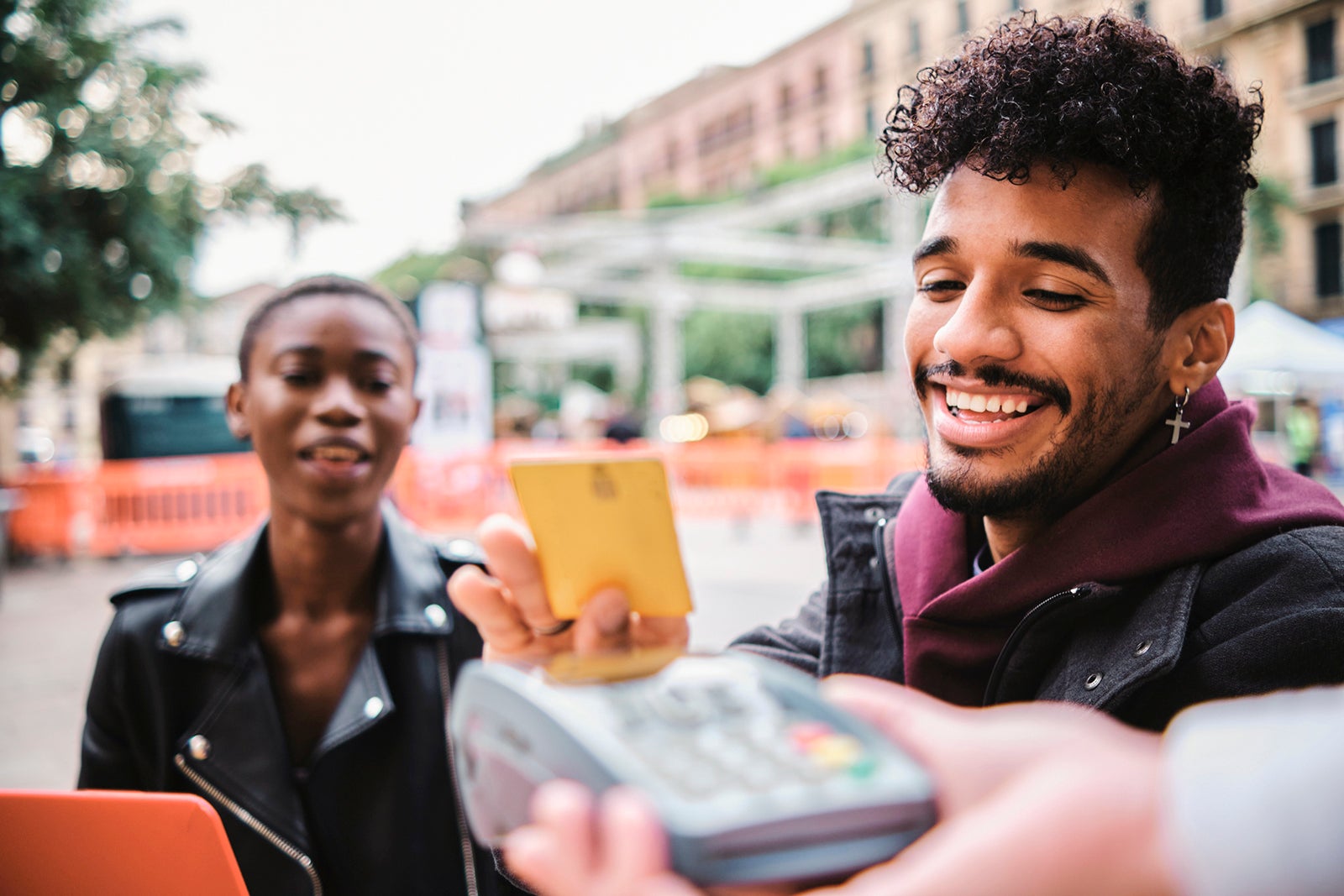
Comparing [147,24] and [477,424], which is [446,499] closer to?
[477,424]

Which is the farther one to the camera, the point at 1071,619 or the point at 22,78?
the point at 22,78

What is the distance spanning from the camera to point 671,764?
0.58 m

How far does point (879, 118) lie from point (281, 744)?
246 cm

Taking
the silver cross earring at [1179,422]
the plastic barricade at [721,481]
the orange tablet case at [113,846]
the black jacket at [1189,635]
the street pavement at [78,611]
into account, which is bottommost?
the street pavement at [78,611]

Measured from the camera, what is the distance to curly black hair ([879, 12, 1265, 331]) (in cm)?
128

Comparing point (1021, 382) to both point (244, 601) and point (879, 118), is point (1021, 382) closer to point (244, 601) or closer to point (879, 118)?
point (244, 601)

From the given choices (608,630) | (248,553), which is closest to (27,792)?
(608,630)

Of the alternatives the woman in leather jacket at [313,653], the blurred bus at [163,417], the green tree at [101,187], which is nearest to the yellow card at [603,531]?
the woman in leather jacket at [313,653]

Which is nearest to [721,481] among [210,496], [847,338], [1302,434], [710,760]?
[210,496]

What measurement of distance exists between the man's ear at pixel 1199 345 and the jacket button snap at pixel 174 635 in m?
1.75

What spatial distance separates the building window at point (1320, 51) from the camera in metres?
2.74

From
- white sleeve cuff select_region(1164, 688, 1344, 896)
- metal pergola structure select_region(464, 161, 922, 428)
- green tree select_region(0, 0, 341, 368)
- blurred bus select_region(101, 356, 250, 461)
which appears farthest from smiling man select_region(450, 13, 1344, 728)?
blurred bus select_region(101, 356, 250, 461)

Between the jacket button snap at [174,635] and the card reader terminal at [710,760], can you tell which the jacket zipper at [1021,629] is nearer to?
the card reader terminal at [710,760]

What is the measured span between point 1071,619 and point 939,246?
54 cm
